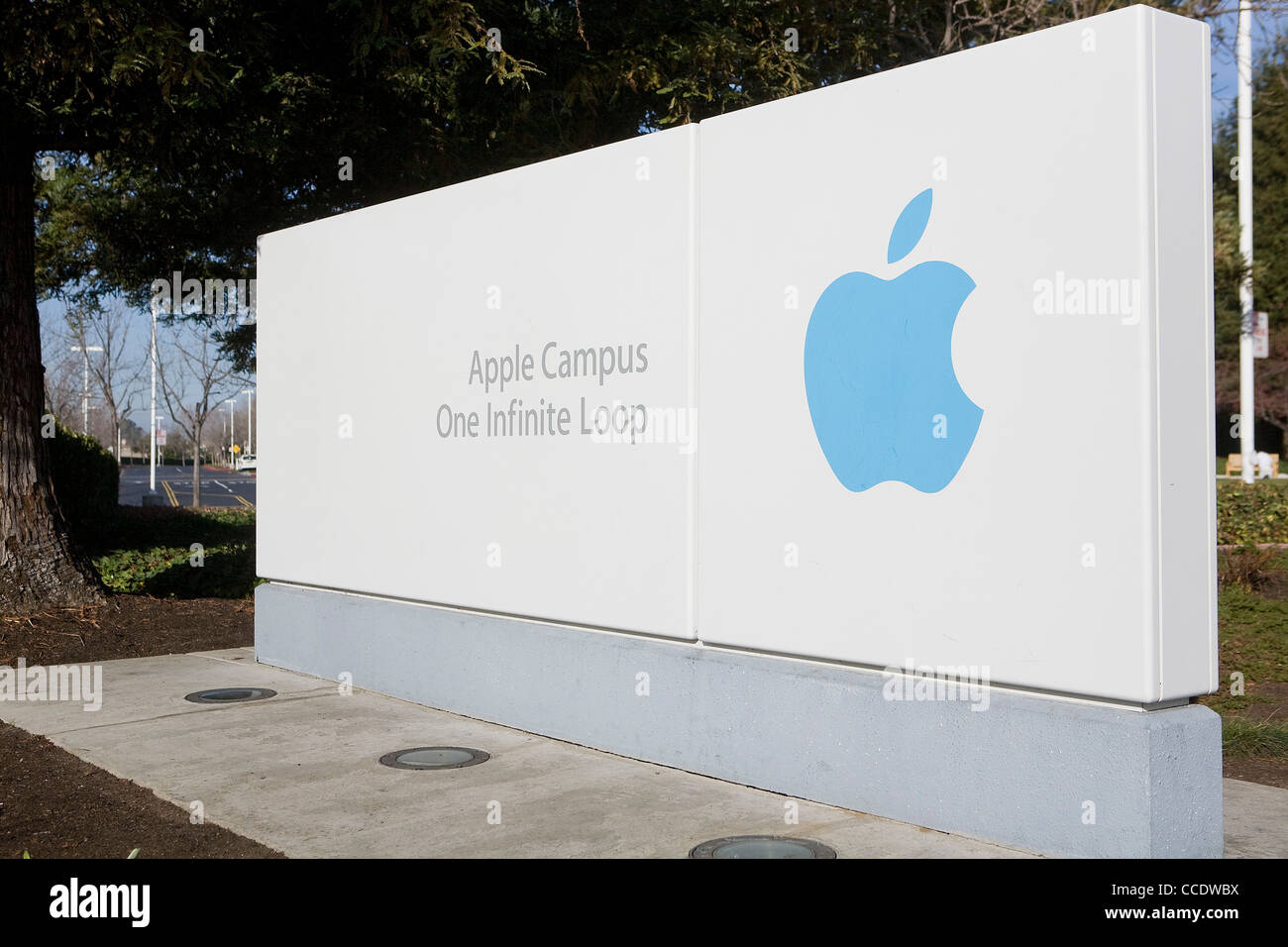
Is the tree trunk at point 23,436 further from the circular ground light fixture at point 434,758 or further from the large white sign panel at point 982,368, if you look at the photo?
the large white sign panel at point 982,368

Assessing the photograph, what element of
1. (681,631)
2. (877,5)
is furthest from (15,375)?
(877,5)

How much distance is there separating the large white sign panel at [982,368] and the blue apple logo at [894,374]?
0.01 m

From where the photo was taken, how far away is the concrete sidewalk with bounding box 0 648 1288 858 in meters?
5.07

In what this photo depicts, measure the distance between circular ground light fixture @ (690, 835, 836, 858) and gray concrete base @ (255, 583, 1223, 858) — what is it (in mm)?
550

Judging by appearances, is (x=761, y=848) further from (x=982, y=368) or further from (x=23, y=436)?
(x=23, y=436)

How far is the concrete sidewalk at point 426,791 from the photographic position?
507 cm

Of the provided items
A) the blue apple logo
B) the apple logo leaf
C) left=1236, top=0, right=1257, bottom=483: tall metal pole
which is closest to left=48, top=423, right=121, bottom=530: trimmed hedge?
the blue apple logo

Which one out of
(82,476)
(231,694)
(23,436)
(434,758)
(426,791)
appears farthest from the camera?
(82,476)

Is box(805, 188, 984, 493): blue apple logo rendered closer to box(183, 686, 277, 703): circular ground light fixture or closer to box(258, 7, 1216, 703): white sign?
box(258, 7, 1216, 703): white sign

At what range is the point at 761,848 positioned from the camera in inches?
195

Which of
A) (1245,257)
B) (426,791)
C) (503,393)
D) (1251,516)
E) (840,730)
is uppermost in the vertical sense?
(1245,257)

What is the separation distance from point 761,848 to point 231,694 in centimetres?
485

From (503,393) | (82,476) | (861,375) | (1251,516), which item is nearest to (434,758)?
(503,393)
